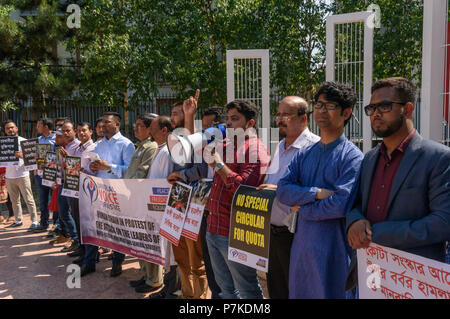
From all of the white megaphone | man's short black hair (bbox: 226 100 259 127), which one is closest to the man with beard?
man's short black hair (bbox: 226 100 259 127)

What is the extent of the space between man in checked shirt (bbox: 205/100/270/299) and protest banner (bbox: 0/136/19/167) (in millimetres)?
6288

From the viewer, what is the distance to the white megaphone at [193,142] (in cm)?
338

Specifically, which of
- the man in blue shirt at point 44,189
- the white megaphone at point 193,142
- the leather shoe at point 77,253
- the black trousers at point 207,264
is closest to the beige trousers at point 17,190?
the man in blue shirt at point 44,189

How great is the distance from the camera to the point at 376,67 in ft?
40.9

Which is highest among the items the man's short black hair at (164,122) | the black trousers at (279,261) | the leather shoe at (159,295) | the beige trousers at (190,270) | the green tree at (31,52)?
the green tree at (31,52)

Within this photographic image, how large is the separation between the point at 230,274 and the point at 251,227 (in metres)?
0.64

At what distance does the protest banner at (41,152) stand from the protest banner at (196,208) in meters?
4.72

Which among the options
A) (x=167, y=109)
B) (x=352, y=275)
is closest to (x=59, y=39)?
(x=167, y=109)

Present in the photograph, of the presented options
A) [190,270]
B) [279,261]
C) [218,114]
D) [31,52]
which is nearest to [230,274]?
[279,261]

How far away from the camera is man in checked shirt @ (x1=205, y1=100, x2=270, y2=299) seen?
3119 mm

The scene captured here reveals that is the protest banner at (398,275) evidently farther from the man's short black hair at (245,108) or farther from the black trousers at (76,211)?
the black trousers at (76,211)

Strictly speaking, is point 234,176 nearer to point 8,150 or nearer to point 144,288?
point 144,288

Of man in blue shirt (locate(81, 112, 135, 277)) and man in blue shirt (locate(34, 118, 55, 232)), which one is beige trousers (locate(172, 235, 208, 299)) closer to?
man in blue shirt (locate(81, 112, 135, 277))

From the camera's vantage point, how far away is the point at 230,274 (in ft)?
11.1
